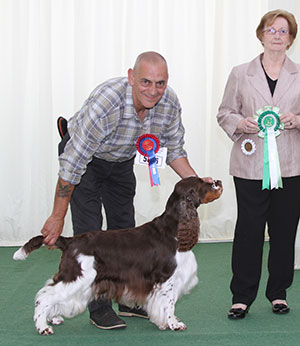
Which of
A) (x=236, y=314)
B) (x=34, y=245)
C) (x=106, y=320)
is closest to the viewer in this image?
(x=34, y=245)

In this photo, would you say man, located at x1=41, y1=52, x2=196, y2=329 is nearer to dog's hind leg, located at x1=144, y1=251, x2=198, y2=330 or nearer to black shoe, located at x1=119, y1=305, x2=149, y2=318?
black shoe, located at x1=119, y1=305, x2=149, y2=318

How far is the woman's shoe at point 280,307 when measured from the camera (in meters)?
3.61

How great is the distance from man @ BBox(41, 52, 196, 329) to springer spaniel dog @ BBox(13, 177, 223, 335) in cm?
20

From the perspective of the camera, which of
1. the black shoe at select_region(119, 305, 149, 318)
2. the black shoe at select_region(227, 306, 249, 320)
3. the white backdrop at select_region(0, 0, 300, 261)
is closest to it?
the black shoe at select_region(227, 306, 249, 320)

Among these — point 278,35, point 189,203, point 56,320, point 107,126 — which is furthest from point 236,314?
point 278,35

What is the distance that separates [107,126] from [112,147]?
8.5 inches

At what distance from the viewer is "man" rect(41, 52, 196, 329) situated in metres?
3.12

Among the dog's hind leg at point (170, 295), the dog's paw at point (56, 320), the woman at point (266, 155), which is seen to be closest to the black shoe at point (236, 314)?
Answer: the woman at point (266, 155)

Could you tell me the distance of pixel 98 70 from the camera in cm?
614

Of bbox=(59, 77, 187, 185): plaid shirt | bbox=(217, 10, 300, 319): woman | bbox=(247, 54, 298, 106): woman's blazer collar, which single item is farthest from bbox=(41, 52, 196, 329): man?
bbox=(247, 54, 298, 106): woman's blazer collar

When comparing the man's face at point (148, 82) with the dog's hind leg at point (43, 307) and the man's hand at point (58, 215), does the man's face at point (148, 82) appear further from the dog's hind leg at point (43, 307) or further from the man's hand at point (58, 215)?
the dog's hind leg at point (43, 307)

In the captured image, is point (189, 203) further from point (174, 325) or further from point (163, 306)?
point (174, 325)

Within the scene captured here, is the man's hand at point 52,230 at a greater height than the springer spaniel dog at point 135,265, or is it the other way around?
the man's hand at point 52,230

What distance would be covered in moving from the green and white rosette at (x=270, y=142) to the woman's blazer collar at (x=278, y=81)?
0.29ft
